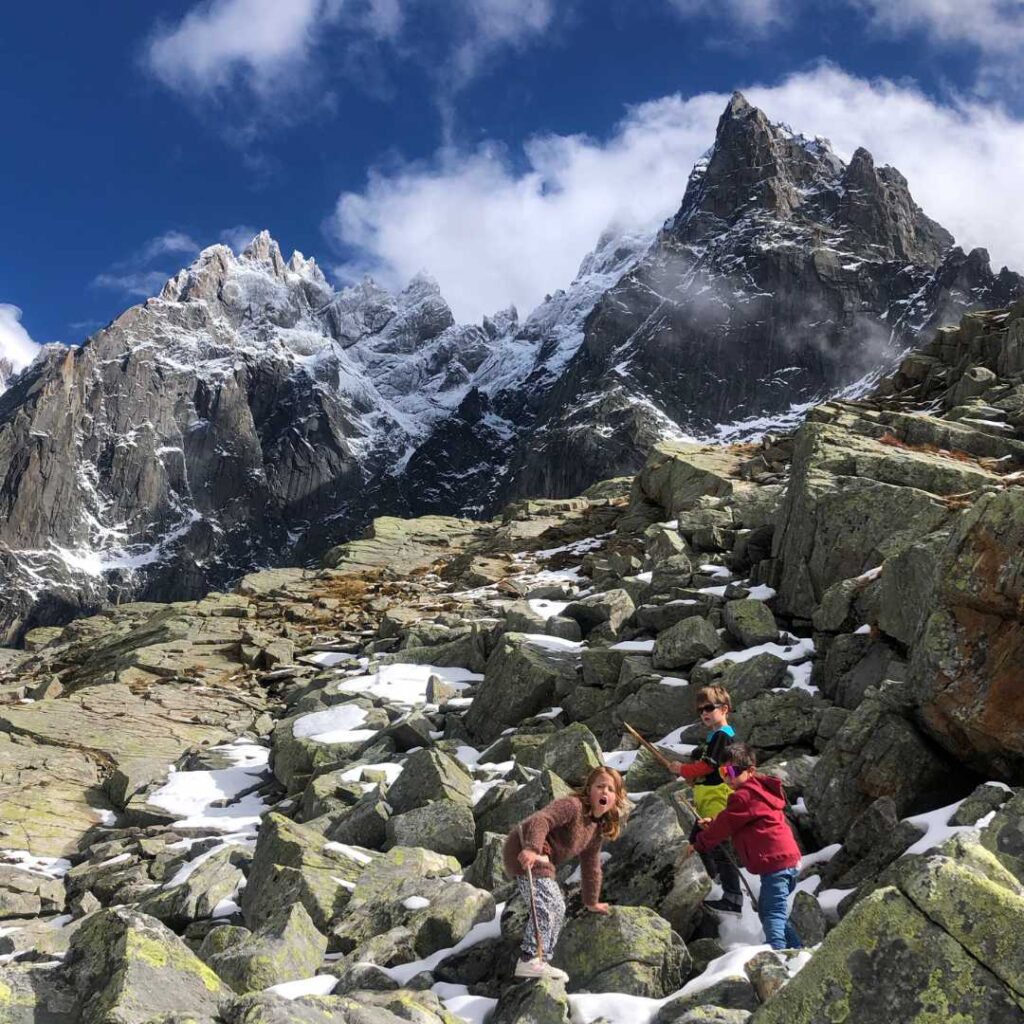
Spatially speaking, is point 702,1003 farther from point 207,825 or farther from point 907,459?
point 907,459

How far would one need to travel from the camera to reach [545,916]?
23.2 feet

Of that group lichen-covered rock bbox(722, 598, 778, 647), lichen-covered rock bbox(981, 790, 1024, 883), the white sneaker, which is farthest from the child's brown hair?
lichen-covered rock bbox(722, 598, 778, 647)

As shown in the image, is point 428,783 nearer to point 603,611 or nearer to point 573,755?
point 573,755

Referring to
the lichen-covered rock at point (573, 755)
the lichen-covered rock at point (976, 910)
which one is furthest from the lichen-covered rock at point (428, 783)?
the lichen-covered rock at point (976, 910)

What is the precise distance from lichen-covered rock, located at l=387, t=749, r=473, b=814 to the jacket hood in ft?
18.5

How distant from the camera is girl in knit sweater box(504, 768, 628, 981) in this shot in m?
7.06

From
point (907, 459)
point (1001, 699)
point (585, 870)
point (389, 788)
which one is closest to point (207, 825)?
point (389, 788)

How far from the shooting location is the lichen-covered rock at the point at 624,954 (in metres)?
6.56

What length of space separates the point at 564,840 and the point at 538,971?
1.24m

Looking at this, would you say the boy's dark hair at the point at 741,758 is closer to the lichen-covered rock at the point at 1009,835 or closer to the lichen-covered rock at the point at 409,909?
the lichen-covered rock at the point at 1009,835

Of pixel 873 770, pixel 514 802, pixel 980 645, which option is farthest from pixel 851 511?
Answer: pixel 514 802

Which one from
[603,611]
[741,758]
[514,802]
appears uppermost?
[603,611]

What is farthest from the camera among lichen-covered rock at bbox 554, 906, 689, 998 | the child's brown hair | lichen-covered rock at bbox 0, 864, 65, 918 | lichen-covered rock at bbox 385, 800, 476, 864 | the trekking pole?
lichen-covered rock at bbox 0, 864, 65, 918

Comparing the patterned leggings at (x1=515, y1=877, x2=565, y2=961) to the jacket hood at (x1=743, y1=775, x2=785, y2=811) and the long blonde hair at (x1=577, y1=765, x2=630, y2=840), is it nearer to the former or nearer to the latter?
the long blonde hair at (x1=577, y1=765, x2=630, y2=840)
